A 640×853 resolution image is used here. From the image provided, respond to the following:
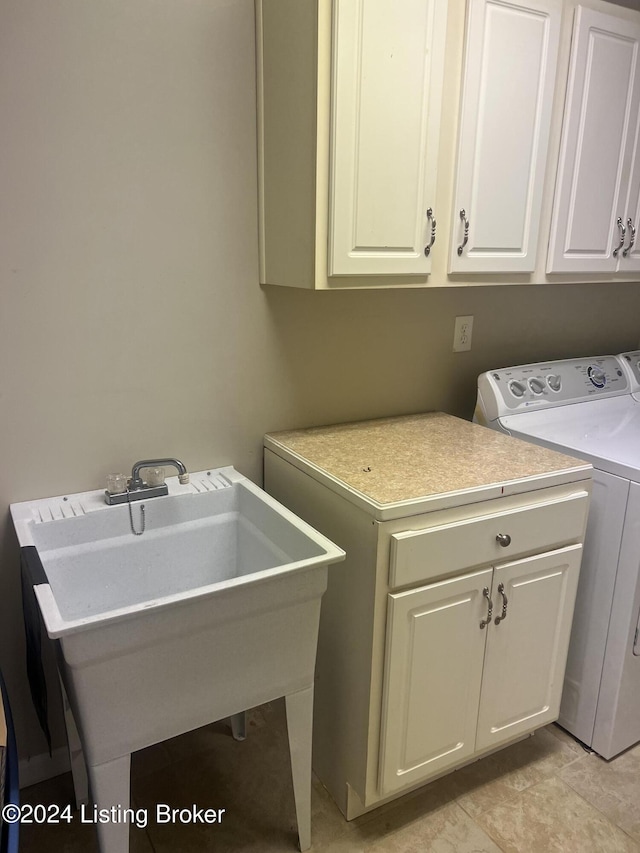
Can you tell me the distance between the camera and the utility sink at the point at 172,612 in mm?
1203

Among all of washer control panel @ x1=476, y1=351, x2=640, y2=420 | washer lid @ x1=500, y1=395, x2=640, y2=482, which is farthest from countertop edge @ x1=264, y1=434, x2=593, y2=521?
washer control panel @ x1=476, y1=351, x2=640, y2=420

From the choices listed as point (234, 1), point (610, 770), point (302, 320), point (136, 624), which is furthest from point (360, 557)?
point (234, 1)

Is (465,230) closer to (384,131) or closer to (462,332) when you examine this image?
Answer: (384,131)

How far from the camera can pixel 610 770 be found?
1.87m

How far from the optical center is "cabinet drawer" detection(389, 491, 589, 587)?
1439 millimetres

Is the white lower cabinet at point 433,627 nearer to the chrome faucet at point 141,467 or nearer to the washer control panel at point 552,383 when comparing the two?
the chrome faucet at point 141,467

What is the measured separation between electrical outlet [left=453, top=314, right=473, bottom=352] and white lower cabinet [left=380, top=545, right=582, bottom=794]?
0.81m

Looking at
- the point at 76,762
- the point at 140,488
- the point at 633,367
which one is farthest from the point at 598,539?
the point at 76,762

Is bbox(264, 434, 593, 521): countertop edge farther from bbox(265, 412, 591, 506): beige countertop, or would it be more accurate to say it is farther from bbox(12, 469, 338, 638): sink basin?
bbox(12, 469, 338, 638): sink basin

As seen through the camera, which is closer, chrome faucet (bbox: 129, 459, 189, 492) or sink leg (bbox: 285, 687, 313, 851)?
sink leg (bbox: 285, 687, 313, 851)

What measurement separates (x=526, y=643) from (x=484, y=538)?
38cm

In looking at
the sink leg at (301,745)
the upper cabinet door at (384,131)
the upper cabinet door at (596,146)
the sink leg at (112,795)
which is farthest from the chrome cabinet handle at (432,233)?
the sink leg at (112,795)

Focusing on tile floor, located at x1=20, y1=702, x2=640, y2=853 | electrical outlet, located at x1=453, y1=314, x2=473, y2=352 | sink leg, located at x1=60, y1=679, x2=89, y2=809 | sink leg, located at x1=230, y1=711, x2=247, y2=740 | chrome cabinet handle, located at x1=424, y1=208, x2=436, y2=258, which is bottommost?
tile floor, located at x1=20, y1=702, x2=640, y2=853

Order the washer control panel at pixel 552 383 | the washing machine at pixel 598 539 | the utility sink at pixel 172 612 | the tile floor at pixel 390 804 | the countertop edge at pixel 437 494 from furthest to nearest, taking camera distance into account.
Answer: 1. the washer control panel at pixel 552 383
2. the washing machine at pixel 598 539
3. the tile floor at pixel 390 804
4. the countertop edge at pixel 437 494
5. the utility sink at pixel 172 612
